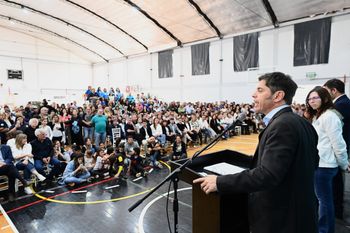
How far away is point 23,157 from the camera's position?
458 cm

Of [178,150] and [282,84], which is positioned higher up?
[282,84]

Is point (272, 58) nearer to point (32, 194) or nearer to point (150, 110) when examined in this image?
point (150, 110)

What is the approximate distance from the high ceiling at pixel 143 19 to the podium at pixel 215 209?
11080mm

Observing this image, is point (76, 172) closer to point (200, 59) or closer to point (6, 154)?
point (6, 154)

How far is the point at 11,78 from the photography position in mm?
17234

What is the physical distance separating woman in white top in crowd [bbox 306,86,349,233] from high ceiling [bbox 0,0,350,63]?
9.80 meters

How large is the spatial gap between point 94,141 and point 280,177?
711 cm

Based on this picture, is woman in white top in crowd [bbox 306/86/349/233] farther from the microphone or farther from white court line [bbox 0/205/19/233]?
white court line [bbox 0/205/19/233]

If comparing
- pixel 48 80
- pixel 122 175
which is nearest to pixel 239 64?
pixel 122 175

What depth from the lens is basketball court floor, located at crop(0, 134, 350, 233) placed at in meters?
3.11

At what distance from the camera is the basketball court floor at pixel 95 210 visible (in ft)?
10.2

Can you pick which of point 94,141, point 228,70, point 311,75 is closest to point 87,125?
point 94,141

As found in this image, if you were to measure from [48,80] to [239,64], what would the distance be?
1679 centimetres

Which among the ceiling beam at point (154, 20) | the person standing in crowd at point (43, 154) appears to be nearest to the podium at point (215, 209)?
the person standing in crowd at point (43, 154)
